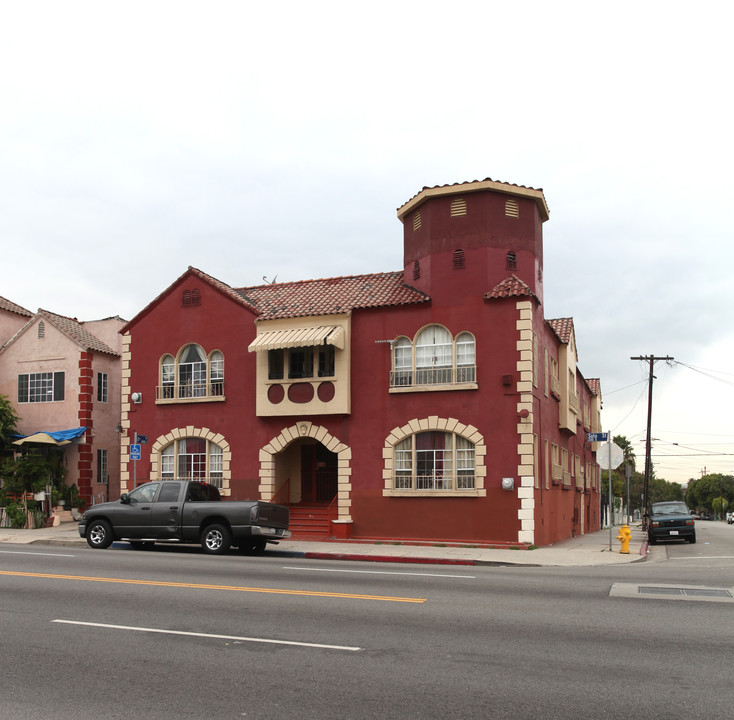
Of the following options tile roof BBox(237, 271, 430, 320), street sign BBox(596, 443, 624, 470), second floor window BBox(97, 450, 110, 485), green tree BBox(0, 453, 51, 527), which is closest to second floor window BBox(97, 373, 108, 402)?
second floor window BBox(97, 450, 110, 485)

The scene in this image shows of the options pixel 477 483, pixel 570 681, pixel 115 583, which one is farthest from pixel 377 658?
pixel 477 483

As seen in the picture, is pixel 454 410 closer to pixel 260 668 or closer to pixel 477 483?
pixel 477 483

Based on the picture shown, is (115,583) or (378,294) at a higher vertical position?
(378,294)

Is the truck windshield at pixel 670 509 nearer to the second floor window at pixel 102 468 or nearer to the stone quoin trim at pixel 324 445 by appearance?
the stone quoin trim at pixel 324 445

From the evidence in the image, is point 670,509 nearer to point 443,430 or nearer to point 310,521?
point 443,430

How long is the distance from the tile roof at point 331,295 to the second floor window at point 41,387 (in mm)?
8812

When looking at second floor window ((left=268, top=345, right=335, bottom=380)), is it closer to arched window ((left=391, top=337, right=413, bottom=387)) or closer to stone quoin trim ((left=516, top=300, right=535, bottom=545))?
arched window ((left=391, top=337, right=413, bottom=387))

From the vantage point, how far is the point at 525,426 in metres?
22.0

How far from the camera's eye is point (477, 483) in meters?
22.3

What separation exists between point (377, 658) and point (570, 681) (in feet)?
6.14

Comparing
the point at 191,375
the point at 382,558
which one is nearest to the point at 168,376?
the point at 191,375

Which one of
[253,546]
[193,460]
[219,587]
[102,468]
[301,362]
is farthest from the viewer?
[102,468]

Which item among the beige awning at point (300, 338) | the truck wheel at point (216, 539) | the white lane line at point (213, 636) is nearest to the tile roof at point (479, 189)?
the beige awning at point (300, 338)

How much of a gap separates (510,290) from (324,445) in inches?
297
